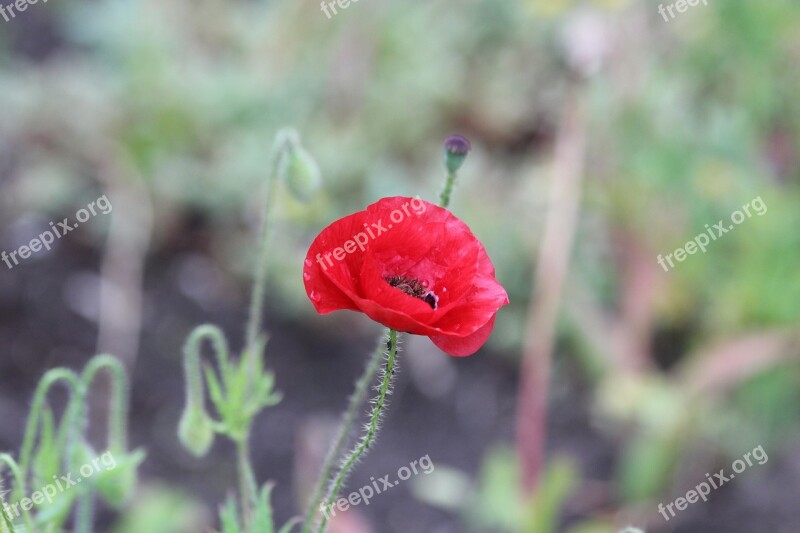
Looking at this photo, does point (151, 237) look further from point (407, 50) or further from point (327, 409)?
point (407, 50)

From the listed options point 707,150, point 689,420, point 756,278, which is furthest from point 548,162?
point 689,420

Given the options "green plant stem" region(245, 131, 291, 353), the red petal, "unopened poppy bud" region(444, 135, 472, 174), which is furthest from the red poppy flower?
"green plant stem" region(245, 131, 291, 353)

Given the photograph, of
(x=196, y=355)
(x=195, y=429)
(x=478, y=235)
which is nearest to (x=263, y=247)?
(x=196, y=355)

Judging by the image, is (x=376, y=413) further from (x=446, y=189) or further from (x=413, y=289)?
(x=446, y=189)

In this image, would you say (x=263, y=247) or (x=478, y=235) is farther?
(x=478, y=235)

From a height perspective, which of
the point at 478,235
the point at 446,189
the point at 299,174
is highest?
the point at 478,235

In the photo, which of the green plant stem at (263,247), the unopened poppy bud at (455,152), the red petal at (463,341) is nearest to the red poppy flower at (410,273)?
the red petal at (463,341)
